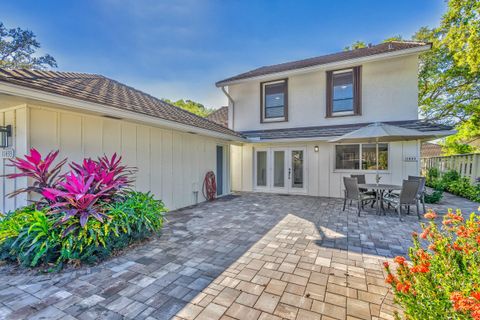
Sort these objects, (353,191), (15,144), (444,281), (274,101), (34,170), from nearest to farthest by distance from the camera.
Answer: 1. (444,281)
2. (34,170)
3. (15,144)
4. (353,191)
5. (274,101)

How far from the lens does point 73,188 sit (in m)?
3.34

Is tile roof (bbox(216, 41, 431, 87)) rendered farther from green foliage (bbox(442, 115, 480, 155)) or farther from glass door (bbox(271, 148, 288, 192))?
green foliage (bbox(442, 115, 480, 155))

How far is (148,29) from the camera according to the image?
352 inches

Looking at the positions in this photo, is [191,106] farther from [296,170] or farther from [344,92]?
[344,92]

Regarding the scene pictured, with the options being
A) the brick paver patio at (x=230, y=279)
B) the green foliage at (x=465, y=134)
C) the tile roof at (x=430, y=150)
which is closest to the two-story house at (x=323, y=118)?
the brick paver patio at (x=230, y=279)

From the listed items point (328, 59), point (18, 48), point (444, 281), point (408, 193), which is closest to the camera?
point (444, 281)

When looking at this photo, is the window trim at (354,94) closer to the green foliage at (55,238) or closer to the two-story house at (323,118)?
the two-story house at (323,118)

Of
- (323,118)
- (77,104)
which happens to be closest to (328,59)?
(323,118)

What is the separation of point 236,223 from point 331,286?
2932 mm

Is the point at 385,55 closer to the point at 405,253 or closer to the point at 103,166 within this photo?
the point at 405,253

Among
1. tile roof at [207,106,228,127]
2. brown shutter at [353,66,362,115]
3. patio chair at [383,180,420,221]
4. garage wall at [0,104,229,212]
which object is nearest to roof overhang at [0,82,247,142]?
garage wall at [0,104,229,212]

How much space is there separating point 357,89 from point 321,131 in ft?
7.02

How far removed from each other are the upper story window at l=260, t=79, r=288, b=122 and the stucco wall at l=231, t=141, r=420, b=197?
54.8 inches

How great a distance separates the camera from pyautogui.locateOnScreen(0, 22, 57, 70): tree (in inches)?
611
